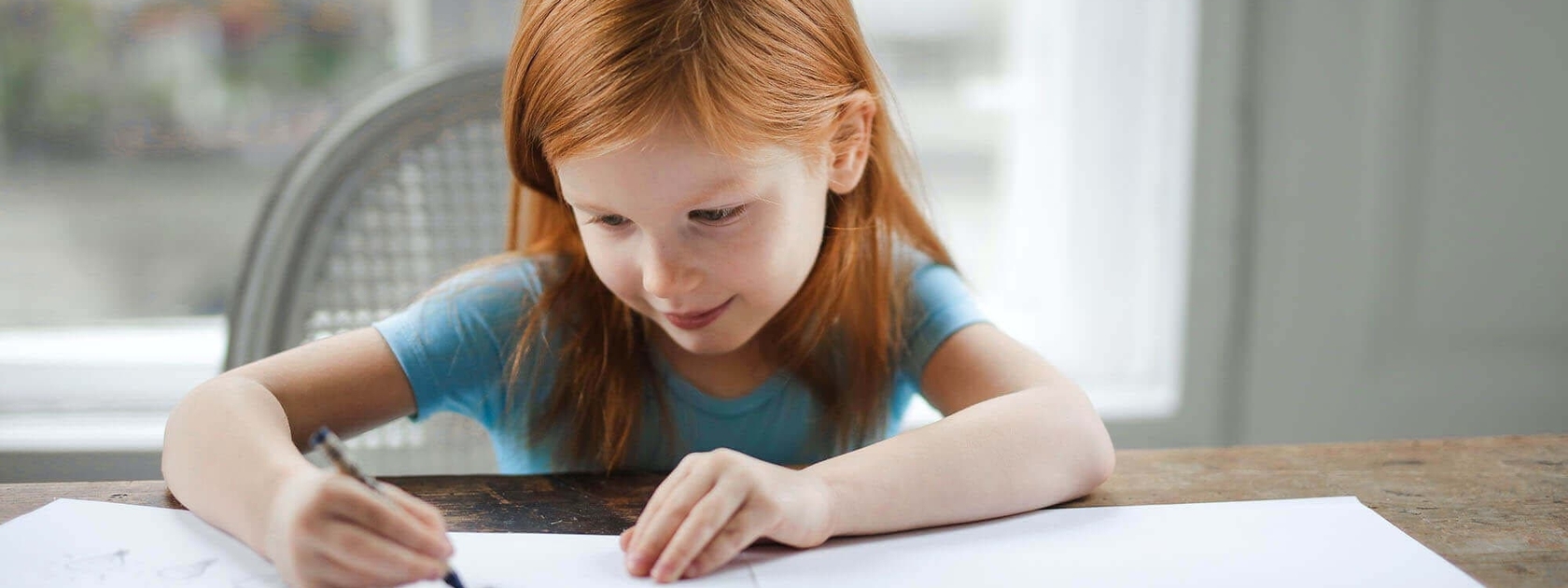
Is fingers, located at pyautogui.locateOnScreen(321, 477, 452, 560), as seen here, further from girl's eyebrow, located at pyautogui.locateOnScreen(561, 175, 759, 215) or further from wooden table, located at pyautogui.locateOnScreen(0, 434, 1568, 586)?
girl's eyebrow, located at pyautogui.locateOnScreen(561, 175, 759, 215)

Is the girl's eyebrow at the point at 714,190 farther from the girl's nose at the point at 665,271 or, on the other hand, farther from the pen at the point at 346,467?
the pen at the point at 346,467

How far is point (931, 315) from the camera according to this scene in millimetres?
720

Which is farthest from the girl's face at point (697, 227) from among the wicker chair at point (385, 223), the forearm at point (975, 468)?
the wicker chair at point (385, 223)

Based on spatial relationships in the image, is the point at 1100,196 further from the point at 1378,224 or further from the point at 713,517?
the point at 713,517

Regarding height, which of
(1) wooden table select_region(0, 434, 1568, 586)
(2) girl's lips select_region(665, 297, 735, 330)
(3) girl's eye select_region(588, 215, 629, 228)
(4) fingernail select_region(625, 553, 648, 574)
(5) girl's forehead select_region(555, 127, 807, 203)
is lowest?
(1) wooden table select_region(0, 434, 1568, 586)

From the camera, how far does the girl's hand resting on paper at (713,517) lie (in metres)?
0.43

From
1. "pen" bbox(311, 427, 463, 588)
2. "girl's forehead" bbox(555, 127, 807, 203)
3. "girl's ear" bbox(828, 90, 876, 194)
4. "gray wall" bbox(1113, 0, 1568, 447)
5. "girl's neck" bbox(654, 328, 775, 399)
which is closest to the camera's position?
"pen" bbox(311, 427, 463, 588)

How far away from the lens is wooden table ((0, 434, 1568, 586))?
485 millimetres

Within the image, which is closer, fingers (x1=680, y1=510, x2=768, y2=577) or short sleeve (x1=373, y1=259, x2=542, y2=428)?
fingers (x1=680, y1=510, x2=768, y2=577)

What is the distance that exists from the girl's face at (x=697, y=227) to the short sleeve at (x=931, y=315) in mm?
134

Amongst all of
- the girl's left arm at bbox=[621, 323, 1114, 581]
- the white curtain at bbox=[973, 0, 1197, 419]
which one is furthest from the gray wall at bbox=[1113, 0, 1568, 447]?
the girl's left arm at bbox=[621, 323, 1114, 581]

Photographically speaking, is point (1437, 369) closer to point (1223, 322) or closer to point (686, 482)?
point (1223, 322)

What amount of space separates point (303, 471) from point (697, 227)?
0.21 metres

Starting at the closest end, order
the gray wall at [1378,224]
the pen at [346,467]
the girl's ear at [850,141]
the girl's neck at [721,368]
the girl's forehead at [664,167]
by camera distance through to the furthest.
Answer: the pen at [346,467] → the girl's forehead at [664,167] → the girl's ear at [850,141] → the girl's neck at [721,368] → the gray wall at [1378,224]
